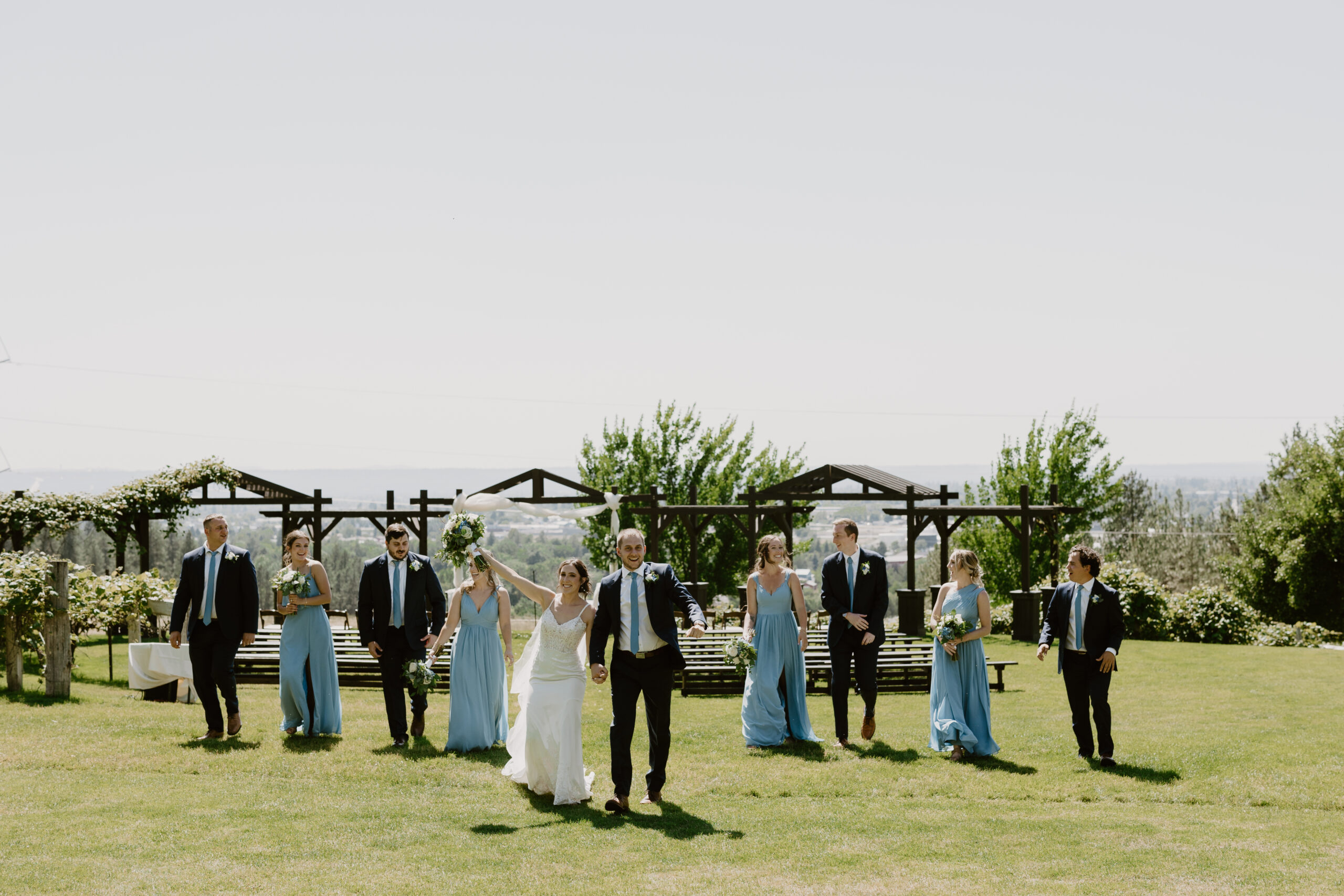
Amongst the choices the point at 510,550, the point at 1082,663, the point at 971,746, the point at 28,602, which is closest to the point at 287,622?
the point at 28,602

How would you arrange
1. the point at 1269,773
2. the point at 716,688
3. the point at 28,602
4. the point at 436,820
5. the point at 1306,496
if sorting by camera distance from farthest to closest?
the point at 1306,496
the point at 716,688
the point at 28,602
the point at 1269,773
the point at 436,820

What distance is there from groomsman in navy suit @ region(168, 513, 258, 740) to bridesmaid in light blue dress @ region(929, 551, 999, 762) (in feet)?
19.5

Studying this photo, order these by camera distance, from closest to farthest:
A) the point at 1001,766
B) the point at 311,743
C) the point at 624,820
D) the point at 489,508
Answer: the point at 624,820 < the point at 1001,766 < the point at 489,508 < the point at 311,743

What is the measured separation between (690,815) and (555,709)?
3.85 feet

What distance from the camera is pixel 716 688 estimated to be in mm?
14461

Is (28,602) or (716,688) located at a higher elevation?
(28,602)

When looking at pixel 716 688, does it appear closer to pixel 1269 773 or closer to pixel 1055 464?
pixel 1269 773

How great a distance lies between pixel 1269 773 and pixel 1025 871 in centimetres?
369

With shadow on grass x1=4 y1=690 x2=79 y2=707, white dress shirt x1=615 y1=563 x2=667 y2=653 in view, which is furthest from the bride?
shadow on grass x1=4 y1=690 x2=79 y2=707

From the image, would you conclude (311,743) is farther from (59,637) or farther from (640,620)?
(59,637)

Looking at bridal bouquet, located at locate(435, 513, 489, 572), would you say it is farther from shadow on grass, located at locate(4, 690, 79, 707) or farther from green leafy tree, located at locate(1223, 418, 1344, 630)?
green leafy tree, located at locate(1223, 418, 1344, 630)

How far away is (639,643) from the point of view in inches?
307

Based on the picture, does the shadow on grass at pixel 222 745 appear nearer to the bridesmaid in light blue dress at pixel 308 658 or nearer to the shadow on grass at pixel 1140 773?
the bridesmaid in light blue dress at pixel 308 658

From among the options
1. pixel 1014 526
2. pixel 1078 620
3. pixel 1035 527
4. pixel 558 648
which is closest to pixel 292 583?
pixel 558 648
